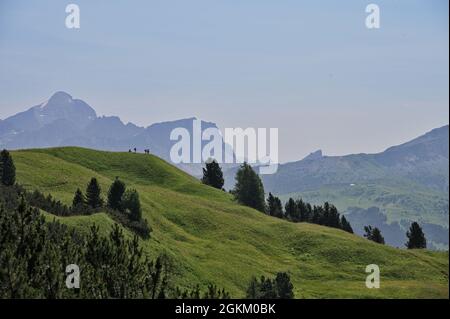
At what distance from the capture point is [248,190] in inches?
5315

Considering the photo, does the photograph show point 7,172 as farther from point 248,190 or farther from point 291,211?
point 291,211

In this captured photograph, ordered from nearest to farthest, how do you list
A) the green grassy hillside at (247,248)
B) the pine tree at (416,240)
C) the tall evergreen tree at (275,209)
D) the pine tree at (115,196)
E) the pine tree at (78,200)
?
the green grassy hillside at (247,248)
the pine tree at (78,200)
the pine tree at (115,196)
the pine tree at (416,240)
the tall evergreen tree at (275,209)

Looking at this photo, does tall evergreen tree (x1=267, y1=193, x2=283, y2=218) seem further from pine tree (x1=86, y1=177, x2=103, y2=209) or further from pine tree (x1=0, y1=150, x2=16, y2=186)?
pine tree (x1=0, y1=150, x2=16, y2=186)

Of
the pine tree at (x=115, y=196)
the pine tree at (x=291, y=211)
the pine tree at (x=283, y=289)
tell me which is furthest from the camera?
the pine tree at (x=291, y=211)

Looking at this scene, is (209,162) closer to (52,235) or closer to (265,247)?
(265,247)

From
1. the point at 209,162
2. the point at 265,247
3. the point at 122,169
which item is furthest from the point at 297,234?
the point at 209,162

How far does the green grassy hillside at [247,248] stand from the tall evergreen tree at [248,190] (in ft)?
24.4

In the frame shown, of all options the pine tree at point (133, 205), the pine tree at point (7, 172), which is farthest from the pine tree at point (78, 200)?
the pine tree at point (7, 172)

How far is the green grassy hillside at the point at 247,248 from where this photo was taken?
249 ft

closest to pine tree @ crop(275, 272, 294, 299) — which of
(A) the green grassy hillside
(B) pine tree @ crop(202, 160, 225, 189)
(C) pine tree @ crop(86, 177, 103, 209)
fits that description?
(A) the green grassy hillside

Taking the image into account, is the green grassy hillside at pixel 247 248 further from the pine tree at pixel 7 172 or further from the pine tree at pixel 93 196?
the pine tree at pixel 7 172

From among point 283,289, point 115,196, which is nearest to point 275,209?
point 115,196

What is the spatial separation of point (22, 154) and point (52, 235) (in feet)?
237
